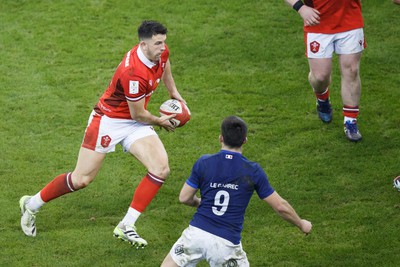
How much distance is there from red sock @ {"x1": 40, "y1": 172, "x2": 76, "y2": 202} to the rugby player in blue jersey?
7.70 feet

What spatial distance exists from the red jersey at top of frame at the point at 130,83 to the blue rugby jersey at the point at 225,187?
1.95 m

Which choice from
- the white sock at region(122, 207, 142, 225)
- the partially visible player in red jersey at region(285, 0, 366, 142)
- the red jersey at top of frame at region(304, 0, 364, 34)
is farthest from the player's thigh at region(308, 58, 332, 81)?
the white sock at region(122, 207, 142, 225)

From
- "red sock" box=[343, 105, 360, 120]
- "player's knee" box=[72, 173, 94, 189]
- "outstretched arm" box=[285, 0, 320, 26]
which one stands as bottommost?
"red sock" box=[343, 105, 360, 120]

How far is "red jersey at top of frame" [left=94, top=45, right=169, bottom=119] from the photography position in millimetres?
9461

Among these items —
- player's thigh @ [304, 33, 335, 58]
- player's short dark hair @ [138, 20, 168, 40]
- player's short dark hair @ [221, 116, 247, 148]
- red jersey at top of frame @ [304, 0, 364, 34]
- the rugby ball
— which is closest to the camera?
player's short dark hair @ [221, 116, 247, 148]

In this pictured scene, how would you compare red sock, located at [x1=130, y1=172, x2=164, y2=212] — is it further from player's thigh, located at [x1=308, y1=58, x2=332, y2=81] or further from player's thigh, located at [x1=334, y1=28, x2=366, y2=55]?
player's thigh, located at [x1=334, y1=28, x2=366, y2=55]

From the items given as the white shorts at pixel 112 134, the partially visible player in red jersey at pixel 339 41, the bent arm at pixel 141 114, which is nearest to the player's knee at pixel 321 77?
the partially visible player in red jersey at pixel 339 41

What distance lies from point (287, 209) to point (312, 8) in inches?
171

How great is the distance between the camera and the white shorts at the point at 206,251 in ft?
25.4

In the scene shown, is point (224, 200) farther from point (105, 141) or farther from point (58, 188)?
point (58, 188)

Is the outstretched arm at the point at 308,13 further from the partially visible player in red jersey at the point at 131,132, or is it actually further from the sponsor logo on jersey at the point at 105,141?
the sponsor logo on jersey at the point at 105,141

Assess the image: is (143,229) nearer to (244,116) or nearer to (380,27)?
(244,116)

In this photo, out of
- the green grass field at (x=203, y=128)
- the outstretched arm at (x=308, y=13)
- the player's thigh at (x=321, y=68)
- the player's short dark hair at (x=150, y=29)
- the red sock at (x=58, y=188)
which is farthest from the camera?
the player's thigh at (x=321, y=68)

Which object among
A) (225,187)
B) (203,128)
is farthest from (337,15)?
(225,187)
